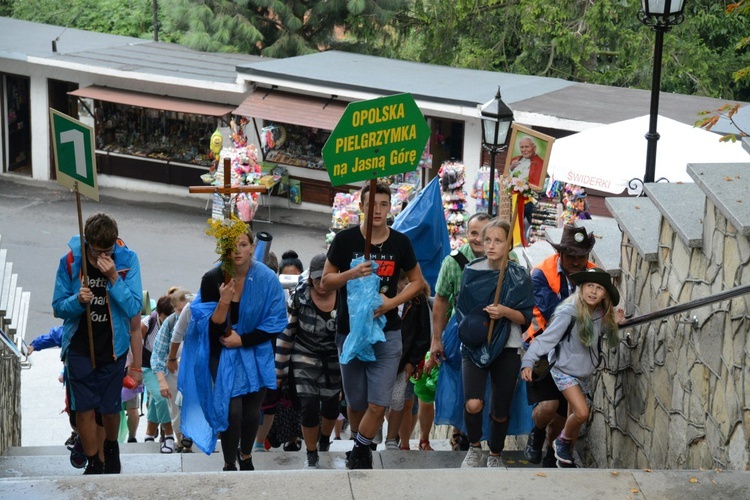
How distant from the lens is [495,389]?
643 cm

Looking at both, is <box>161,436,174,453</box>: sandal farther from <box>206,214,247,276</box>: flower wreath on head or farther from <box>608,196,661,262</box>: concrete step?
<box>608,196,661,262</box>: concrete step


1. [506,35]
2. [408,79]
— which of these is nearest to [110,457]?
[408,79]

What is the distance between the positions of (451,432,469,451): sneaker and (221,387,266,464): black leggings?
165 cm

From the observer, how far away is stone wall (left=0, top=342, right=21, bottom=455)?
7453 millimetres

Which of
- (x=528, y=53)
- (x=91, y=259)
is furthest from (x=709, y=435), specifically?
(x=528, y=53)

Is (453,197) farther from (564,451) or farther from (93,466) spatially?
(93,466)

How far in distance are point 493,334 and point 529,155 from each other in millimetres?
1401

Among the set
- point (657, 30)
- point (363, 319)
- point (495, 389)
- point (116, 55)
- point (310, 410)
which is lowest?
point (310, 410)

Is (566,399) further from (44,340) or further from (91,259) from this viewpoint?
(44,340)

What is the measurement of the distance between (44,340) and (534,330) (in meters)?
4.08

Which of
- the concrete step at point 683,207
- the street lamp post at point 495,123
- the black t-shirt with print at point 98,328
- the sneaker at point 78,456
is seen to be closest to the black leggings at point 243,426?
the black t-shirt with print at point 98,328

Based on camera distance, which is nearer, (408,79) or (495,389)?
(495,389)

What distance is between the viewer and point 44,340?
8.45 m

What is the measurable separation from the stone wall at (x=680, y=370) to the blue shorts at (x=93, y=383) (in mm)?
3140
